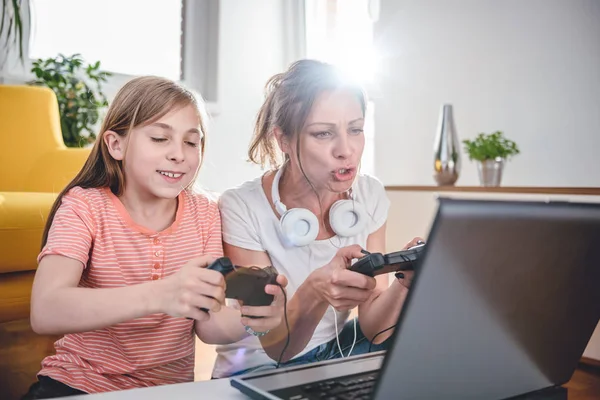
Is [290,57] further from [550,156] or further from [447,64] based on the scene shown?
[550,156]

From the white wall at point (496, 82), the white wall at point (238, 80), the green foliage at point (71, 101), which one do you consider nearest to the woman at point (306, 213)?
the green foliage at point (71, 101)

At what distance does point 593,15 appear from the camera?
2.38 meters

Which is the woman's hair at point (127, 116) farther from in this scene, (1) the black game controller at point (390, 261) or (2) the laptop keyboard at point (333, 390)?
(2) the laptop keyboard at point (333, 390)

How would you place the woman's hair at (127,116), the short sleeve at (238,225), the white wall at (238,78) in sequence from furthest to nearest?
the white wall at (238,78) → the short sleeve at (238,225) → the woman's hair at (127,116)

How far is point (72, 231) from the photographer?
91 cm

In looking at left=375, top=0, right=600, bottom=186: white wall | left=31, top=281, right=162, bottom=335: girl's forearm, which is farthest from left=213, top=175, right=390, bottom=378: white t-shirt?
left=375, top=0, right=600, bottom=186: white wall

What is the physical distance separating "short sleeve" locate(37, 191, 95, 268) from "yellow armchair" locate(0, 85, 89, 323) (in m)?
0.52

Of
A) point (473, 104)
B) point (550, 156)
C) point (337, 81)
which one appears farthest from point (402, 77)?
point (337, 81)

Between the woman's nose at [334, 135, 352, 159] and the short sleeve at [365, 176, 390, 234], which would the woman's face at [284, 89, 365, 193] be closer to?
the woman's nose at [334, 135, 352, 159]

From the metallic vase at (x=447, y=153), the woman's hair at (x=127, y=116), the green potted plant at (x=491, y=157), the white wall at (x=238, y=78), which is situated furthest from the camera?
the white wall at (x=238, y=78)

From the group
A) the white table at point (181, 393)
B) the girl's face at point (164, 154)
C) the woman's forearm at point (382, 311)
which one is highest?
the girl's face at point (164, 154)

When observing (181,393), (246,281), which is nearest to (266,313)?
(246,281)

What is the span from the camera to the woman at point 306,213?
3.43 feet

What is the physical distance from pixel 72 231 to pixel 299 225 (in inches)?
14.9
